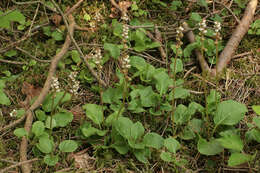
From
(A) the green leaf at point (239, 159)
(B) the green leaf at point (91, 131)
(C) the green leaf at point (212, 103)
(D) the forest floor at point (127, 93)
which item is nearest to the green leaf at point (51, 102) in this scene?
(D) the forest floor at point (127, 93)

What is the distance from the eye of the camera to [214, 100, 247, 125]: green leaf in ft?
7.47

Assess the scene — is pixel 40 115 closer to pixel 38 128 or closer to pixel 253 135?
pixel 38 128

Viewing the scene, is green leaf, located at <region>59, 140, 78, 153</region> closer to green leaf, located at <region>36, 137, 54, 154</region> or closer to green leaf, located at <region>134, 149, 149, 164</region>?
green leaf, located at <region>36, 137, 54, 154</region>

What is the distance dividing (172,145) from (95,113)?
2.20ft

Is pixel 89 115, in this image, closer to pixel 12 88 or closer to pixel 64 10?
pixel 12 88

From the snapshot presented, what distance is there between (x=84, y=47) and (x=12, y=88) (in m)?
0.82

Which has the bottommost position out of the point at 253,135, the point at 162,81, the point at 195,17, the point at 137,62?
the point at 253,135

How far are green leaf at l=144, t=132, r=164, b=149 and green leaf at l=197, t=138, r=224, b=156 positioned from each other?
0.29m

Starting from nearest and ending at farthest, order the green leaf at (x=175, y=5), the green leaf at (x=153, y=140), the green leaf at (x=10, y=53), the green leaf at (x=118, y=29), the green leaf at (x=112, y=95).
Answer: the green leaf at (x=153, y=140) < the green leaf at (x=112, y=95) < the green leaf at (x=10, y=53) < the green leaf at (x=118, y=29) < the green leaf at (x=175, y=5)

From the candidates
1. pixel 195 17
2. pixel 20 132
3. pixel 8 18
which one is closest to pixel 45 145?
pixel 20 132

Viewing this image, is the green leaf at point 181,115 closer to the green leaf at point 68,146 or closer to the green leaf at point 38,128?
the green leaf at point 68,146

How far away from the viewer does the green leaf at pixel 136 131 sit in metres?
2.19

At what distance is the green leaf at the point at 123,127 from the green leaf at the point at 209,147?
0.54m

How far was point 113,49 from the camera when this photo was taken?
9.29ft
